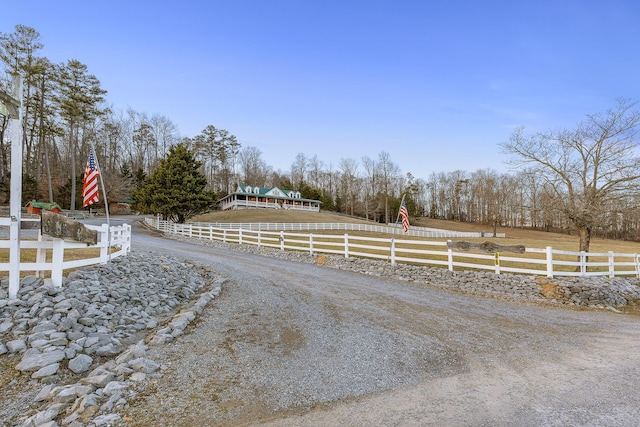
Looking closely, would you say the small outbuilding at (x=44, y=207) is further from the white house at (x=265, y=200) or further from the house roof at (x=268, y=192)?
the house roof at (x=268, y=192)

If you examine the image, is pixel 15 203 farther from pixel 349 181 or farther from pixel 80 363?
pixel 349 181

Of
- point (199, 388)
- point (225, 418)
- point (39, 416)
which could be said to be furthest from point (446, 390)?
point (39, 416)

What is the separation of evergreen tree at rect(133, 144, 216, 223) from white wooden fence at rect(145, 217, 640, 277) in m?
1.66

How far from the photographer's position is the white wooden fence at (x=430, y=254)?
916 centimetres

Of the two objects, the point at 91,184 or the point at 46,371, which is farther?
the point at 91,184

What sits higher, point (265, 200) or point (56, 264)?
point (265, 200)

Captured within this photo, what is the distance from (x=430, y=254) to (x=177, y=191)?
69.4 ft

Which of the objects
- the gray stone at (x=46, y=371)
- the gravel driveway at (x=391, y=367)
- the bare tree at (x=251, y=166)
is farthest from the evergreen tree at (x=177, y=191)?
the bare tree at (x=251, y=166)

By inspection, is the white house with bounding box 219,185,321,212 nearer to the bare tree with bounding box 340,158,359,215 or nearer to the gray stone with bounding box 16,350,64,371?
the bare tree with bounding box 340,158,359,215

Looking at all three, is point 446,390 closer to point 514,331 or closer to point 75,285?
point 514,331

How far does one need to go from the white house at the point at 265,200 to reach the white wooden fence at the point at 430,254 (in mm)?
22571

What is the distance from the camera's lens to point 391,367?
3.65 metres

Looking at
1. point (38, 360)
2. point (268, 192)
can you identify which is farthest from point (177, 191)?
point (268, 192)

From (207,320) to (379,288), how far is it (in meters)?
4.36
